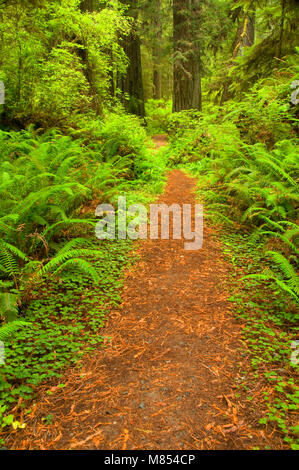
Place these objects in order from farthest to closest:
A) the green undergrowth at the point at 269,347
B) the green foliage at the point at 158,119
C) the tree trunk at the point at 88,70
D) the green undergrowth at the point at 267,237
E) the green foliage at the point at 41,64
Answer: the green foliage at the point at 158,119 < the tree trunk at the point at 88,70 < the green foliage at the point at 41,64 < the green undergrowth at the point at 267,237 < the green undergrowth at the point at 269,347

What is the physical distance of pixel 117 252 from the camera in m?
4.59

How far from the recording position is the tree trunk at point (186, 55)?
11.9m

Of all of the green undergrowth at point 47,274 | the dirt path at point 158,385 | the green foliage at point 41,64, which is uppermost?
the green foliage at point 41,64

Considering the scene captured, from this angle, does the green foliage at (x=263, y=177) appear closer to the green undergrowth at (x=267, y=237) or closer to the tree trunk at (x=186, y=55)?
the green undergrowth at (x=267, y=237)

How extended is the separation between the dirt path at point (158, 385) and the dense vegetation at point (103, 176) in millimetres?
192

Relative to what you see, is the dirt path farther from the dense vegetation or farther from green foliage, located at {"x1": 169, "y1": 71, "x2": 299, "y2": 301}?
green foliage, located at {"x1": 169, "y1": 71, "x2": 299, "y2": 301}

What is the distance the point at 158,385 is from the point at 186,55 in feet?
42.7

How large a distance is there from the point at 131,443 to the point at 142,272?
2368mm

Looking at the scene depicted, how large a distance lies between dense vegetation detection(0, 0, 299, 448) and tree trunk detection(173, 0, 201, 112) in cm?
5

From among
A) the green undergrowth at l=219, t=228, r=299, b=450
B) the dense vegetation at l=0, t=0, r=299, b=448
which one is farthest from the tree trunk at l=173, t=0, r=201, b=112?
the green undergrowth at l=219, t=228, r=299, b=450

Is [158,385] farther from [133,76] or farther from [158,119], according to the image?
[158,119]

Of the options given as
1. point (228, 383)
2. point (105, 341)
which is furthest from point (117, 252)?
point (228, 383)

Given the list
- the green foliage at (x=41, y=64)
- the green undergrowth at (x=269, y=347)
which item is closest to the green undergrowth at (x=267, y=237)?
the green undergrowth at (x=269, y=347)

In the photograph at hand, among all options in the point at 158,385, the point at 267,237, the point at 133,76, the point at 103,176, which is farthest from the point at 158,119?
the point at 158,385
